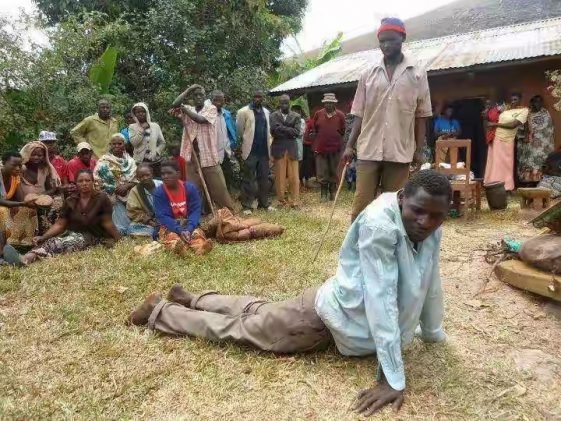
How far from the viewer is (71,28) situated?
8.60 meters

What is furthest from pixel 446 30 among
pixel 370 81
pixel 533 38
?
pixel 370 81

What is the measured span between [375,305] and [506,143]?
6.98 metres

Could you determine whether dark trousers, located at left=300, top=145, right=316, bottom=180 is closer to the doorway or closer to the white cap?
the doorway

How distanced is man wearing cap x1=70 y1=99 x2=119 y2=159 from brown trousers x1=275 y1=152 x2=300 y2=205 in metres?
2.57

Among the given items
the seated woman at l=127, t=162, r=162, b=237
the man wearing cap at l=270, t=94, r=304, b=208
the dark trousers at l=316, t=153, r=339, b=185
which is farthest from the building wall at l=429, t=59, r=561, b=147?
the seated woman at l=127, t=162, r=162, b=237

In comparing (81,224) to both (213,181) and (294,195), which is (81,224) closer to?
(213,181)

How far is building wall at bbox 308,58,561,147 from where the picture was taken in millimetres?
8445

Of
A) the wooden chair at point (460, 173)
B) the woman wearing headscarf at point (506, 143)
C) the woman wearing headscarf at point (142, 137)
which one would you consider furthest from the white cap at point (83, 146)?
the woman wearing headscarf at point (506, 143)

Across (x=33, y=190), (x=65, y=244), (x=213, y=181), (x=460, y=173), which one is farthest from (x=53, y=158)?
(x=460, y=173)

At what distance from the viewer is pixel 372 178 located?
421cm

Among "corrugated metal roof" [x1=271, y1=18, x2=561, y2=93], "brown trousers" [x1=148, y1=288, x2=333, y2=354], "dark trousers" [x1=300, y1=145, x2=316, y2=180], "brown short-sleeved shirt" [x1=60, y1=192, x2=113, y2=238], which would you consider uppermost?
"corrugated metal roof" [x1=271, y1=18, x2=561, y2=93]

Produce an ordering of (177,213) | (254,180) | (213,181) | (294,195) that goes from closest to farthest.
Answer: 1. (177,213)
2. (213,181)
3. (254,180)
4. (294,195)

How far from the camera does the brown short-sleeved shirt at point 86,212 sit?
5355 mm

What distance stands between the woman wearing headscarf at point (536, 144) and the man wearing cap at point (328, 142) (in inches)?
A: 119
